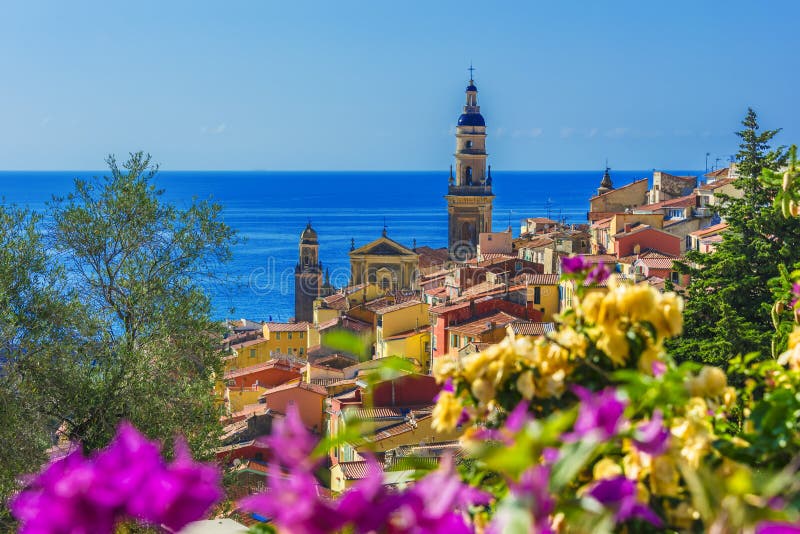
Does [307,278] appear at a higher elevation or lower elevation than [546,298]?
lower

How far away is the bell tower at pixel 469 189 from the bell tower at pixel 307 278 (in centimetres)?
888

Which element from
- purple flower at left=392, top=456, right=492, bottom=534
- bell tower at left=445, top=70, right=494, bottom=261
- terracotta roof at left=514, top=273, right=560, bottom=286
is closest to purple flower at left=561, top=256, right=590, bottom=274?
purple flower at left=392, top=456, right=492, bottom=534

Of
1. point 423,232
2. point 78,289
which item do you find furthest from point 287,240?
point 78,289

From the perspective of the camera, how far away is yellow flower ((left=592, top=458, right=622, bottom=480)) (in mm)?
2256

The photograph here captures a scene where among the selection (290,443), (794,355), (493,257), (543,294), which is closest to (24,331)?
Result: (794,355)

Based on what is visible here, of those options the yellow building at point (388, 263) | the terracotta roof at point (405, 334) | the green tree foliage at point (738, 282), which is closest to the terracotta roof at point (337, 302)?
the yellow building at point (388, 263)

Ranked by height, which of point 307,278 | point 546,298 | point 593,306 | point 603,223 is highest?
point 593,306

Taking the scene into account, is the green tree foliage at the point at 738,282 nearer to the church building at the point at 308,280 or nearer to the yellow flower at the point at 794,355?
the yellow flower at the point at 794,355

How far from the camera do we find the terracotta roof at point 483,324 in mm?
31578

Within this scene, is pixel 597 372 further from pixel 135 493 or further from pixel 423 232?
pixel 423 232

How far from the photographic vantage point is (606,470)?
2.27 metres

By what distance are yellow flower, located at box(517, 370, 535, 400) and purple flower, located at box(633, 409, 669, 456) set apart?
1.69 feet

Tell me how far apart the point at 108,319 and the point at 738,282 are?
8.92 meters

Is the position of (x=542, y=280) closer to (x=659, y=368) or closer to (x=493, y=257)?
(x=493, y=257)
